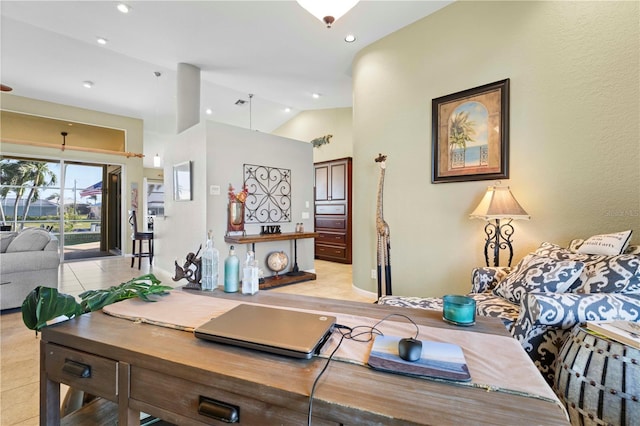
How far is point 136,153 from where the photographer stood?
6.91 meters

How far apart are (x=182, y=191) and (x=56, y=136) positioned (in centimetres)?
435

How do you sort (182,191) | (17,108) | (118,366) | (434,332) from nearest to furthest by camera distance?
1. (118,366)
2. (434,332)
3. (182,191)
4. (17,108)

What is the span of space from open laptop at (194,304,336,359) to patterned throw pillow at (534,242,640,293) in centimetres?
161

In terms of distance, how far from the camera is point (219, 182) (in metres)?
4.00

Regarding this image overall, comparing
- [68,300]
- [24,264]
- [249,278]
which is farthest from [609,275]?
[24,264]

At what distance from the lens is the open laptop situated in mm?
782

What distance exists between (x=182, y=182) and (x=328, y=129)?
360 cm

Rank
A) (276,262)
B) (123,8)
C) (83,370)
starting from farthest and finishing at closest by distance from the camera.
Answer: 1. (276,262)
2. (123,8)
3. (83,370)

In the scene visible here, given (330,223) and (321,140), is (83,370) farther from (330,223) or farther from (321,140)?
(321,140)

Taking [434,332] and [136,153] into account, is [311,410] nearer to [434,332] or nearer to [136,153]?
Result: [434,332]

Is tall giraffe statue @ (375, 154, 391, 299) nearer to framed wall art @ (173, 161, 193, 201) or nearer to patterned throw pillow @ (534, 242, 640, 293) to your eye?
patterned throw pillow @ (534, 242, 640, 293)

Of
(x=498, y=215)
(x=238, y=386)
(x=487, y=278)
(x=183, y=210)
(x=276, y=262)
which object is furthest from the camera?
(x=276, y=262)

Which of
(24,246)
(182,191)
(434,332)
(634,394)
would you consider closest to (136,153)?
(182,191)

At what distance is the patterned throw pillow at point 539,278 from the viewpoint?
65.1 inches
